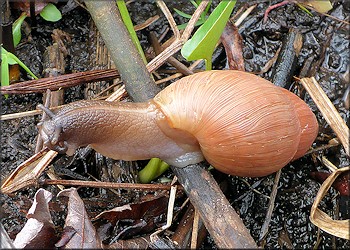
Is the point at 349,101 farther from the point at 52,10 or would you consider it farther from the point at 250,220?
the point at 52,10

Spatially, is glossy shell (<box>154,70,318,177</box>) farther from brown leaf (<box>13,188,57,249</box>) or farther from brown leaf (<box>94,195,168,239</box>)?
brown leaf (<box>13,188,57,249</box>)

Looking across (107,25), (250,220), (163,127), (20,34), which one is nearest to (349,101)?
(250,220)

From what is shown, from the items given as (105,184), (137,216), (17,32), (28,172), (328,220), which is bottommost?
(328,220)

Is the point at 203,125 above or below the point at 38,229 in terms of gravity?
above

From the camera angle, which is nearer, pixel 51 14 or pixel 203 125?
pixel 203 125

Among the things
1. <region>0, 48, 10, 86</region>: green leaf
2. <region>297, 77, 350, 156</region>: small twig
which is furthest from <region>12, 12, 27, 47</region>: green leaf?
<region>297, 77, 350, 156</region>: small twig

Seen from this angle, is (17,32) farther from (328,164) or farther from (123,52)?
(328,164)

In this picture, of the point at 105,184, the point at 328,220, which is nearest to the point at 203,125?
the point at 105,184
